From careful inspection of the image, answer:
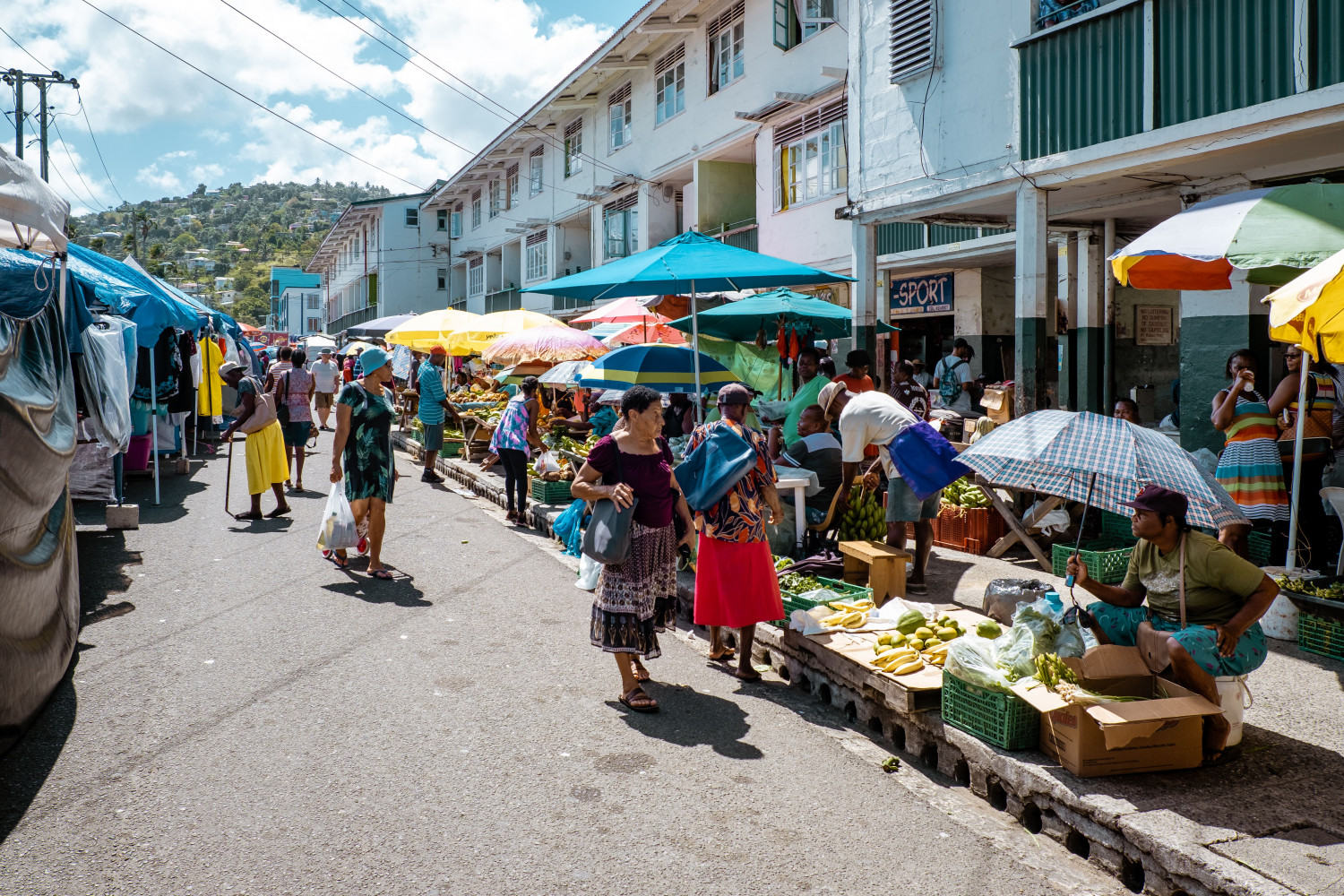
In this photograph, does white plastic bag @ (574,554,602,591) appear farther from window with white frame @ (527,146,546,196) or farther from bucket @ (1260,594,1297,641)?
window with white frame @ (527,146,546,196)

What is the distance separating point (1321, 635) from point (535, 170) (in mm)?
29428

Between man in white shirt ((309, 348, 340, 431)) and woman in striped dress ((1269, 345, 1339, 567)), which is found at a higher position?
man in white shirt ((309, 348, 340, 431))

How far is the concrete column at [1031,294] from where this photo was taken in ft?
33.5

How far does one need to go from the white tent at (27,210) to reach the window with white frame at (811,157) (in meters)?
12.9

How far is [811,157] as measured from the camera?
58.9ft

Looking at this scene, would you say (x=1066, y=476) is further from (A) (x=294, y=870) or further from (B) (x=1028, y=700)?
(A) (x=294, y=870)

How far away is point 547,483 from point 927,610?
6.55m

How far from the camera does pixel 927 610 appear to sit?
657 centimetres

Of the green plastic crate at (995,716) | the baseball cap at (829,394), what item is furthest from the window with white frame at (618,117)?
the green plastic crate at (995,716)

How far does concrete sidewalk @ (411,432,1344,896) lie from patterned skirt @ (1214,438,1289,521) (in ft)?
6.41

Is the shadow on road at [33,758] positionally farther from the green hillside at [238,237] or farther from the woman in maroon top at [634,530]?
the green hillside at [238,237]

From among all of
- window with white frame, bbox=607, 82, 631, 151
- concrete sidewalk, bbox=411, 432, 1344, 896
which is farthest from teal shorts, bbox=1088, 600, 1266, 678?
window with white frame, bbox=607, 82, 631, 151

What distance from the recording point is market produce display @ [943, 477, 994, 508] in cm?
970

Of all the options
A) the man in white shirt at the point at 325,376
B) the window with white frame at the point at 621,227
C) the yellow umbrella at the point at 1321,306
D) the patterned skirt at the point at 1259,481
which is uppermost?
the window with white frame at the point at 621,227
